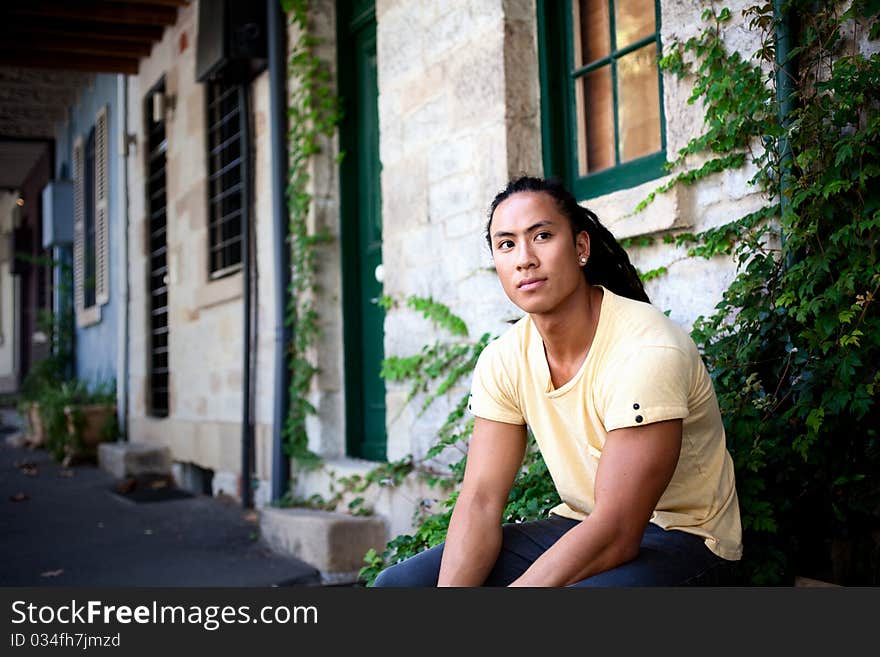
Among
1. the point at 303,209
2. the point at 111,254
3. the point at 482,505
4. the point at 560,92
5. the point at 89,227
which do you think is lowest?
the point at 482,505

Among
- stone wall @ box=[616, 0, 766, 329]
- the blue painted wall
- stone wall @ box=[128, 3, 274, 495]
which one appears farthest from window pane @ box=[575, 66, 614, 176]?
the blue painted wall

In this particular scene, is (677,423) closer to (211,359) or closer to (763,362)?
(763,362)

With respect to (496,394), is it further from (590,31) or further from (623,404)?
(590,31)

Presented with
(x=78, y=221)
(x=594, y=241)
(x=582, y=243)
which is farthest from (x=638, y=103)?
(x=78, y=221)

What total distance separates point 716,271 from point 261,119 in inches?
155

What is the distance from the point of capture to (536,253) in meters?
2.03

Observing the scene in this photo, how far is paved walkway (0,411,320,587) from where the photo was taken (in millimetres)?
4207

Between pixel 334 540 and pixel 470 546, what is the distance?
234 centimetres

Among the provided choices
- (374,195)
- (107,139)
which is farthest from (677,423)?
(107,139)

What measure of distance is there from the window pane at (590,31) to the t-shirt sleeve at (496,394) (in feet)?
6.03

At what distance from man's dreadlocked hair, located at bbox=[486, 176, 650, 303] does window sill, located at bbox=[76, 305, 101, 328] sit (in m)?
9.31

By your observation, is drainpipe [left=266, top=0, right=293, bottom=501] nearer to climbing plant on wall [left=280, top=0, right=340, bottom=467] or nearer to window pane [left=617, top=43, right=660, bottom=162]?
climbing plant on wall [left=280, top=0, right=340, bottom=467]

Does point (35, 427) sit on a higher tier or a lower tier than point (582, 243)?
lower

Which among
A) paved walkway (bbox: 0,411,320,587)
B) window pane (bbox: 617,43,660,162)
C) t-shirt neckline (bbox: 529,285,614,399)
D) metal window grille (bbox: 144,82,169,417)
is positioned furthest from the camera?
metal window grille (bbox: 144,82,169,417)
